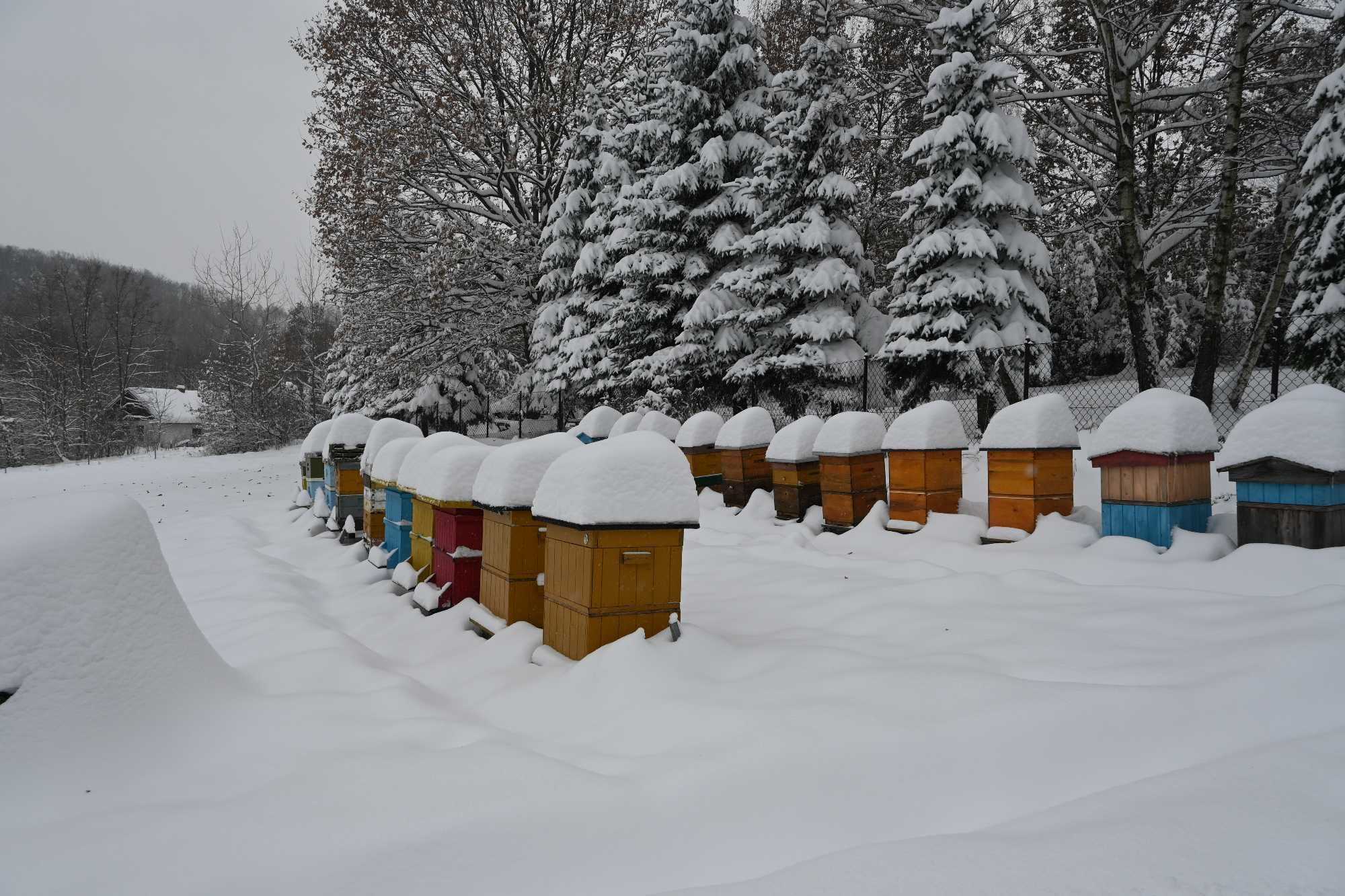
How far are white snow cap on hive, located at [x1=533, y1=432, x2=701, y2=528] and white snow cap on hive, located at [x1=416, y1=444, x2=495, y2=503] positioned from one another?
143 centimetres

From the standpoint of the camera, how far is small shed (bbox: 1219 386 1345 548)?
595 centimetres

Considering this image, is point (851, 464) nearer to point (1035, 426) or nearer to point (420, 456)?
point (1035, 426)

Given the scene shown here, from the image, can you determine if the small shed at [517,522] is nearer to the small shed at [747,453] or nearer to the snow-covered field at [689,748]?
the snow-covered field at [689,748]

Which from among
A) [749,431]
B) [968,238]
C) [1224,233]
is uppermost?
[968,238]

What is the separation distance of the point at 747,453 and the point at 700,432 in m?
1.20

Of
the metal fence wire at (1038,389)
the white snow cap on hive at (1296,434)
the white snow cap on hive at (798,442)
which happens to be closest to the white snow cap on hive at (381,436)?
the white snow cap on hive at (798,442)

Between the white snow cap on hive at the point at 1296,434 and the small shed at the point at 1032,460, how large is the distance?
4.95 feet

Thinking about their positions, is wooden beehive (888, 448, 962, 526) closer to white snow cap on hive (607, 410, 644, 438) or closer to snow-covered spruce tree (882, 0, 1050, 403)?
snow-covered spruce tree (882, 0, 1050, 403)

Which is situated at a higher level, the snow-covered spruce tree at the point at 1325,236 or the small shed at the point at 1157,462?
the snow-covered spruce tree at the point at 1325,236

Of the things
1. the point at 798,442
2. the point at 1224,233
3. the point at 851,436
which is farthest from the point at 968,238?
the point at 851,436

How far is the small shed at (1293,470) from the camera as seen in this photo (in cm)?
595

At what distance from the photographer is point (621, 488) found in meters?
5.04

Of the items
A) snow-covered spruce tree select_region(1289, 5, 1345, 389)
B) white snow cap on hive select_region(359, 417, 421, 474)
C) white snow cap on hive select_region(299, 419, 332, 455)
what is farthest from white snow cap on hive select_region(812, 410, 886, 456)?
white snow cap on hive select_region(299, 419, 332, 455)

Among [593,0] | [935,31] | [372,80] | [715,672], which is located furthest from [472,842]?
[593,0]
